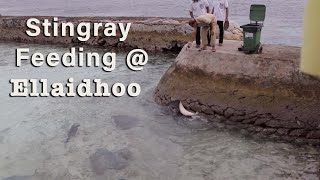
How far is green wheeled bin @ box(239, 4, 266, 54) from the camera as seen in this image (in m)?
9.91

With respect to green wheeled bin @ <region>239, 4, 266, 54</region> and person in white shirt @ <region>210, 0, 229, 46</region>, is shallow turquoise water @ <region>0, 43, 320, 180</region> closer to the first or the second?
green wheeled bin @ <region>239, 4, 266, 54</region>

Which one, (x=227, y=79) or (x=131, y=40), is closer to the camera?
(x=227, y=79)

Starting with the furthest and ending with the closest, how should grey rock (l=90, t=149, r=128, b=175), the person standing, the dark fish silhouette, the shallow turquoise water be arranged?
the person standing
the dark fish silhouette
grey rock (l=90, t=149, r=128, b=175)
the shallow turquoise water

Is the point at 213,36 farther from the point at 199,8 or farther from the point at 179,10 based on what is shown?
the point at 179,10

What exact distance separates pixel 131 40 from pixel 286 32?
31.7 ft

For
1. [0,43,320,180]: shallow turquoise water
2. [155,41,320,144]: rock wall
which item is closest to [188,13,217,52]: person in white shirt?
[155,41,320,144]: rock wall

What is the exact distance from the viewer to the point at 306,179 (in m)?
7.43

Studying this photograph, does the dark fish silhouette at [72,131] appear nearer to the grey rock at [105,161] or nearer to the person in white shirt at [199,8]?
the grey rock at [105,161]

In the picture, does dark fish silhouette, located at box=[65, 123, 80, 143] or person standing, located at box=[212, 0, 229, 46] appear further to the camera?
person standing, located at box=[212, 0, 229, 46]

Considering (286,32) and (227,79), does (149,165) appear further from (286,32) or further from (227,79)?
(286,32)

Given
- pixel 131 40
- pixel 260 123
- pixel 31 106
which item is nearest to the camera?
pixel 260 123

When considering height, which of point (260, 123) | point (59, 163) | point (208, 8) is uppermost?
point (208, 8)

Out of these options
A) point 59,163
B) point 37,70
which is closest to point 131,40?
point 37,70

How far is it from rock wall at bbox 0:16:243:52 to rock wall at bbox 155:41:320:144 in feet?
20.9
